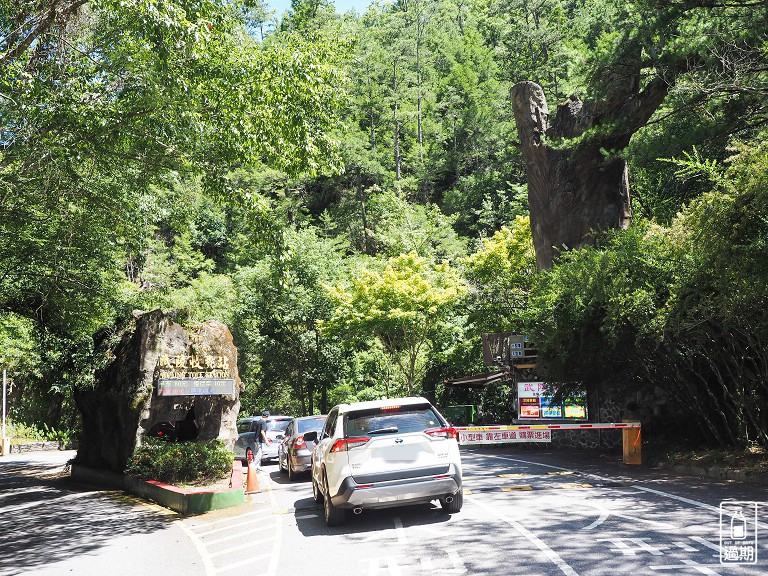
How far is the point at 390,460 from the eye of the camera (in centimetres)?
971

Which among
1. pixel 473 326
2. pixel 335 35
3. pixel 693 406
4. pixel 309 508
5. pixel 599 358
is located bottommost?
pixel 309 508

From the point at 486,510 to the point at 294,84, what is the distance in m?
7.83

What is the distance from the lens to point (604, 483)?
13.5m

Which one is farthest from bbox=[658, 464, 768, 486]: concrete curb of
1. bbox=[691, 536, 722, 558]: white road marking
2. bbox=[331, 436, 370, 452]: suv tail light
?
bbox=[331, 436, 370, 452]: suv tail light

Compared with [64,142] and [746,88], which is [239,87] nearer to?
[64,142]

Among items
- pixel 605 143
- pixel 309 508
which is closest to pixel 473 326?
pixel 605 143

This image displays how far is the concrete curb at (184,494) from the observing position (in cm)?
1300

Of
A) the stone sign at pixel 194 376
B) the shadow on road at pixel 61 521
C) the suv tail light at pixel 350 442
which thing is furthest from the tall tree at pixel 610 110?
the shadow on road at pixel 61 521

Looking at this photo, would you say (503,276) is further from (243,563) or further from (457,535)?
(243,563)

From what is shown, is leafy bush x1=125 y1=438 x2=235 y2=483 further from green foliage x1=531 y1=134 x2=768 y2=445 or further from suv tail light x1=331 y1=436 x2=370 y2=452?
green foliage x1=531 y1=134 x2=768 y2=445

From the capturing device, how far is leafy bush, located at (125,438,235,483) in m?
15.9

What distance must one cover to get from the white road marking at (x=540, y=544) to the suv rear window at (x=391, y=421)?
62.3 inches

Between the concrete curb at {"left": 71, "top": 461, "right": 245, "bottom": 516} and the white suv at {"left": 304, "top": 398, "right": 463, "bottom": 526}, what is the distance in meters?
3.79

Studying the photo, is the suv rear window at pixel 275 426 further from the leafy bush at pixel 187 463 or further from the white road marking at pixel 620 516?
the white road marking at pixel 620 516
